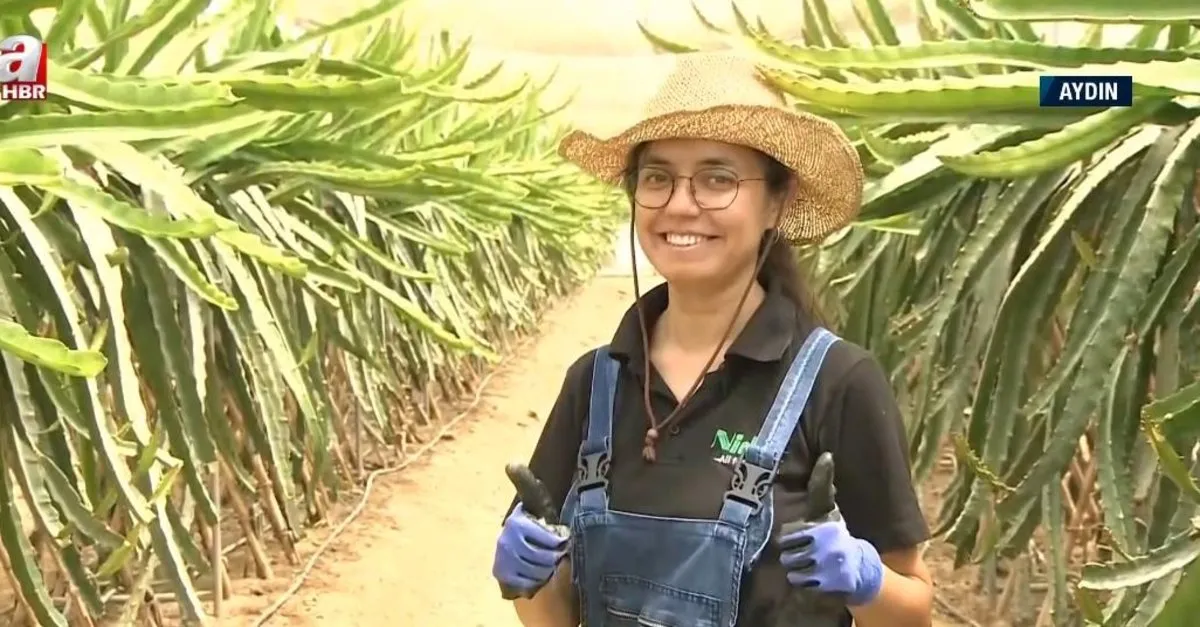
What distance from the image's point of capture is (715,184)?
0.72 m

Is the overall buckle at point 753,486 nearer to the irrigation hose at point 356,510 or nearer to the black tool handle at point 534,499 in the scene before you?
the black tool handle at point 534,499

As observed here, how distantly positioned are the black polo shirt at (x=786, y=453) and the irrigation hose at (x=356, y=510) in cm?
114

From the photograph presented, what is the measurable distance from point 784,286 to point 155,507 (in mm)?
595

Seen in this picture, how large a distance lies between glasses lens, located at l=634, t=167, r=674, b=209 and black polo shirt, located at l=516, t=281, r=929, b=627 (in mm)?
97

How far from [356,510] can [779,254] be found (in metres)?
1.61

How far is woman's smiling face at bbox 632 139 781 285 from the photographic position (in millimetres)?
713

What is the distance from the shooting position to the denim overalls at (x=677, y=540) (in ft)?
2.21

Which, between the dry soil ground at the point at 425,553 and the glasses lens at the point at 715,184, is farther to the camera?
the dry soil ground at the point at 425,553

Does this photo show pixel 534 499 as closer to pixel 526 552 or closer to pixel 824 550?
pixel 526 552

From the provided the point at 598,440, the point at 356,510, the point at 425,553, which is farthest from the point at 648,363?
the point at 356,510

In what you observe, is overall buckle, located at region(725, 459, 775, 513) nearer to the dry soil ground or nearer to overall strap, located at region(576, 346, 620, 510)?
overall strap, located at region(576, 346, 620, 510)

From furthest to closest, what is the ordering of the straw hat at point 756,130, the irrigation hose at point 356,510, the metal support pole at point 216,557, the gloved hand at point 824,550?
the irrigation hose at point 356,510 → the metal support pole at point 216,557 → the straw hat at point 756,130 → the gloved hand at point 824,550

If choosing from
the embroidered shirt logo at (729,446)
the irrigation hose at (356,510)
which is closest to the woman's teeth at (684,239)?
the embroidered shirt logo at (729,446)

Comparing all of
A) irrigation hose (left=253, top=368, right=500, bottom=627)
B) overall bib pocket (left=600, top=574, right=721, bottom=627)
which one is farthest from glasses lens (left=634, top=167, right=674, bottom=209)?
irrigation hose (left=253, top=368, right=500, bottom=627)
